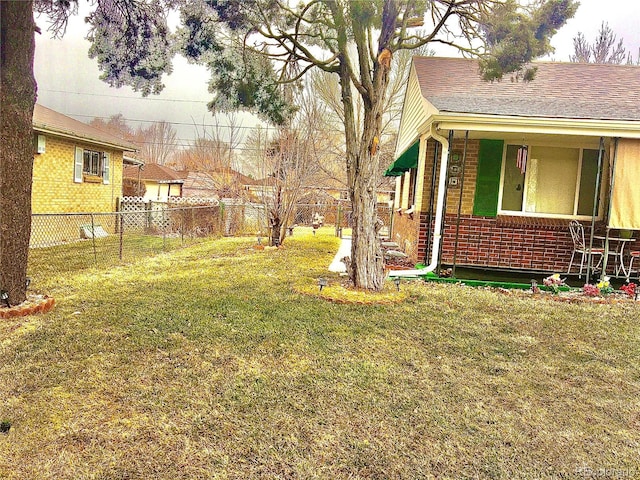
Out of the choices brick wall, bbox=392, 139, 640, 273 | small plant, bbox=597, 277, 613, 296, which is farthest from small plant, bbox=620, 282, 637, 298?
brick wall, bbox=392, 139, 640, 273

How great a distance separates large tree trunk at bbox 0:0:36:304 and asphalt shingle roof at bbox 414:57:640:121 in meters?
4.89

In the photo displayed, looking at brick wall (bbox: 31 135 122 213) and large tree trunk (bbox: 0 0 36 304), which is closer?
large tree trunk (bbox: 0 0 36 304)

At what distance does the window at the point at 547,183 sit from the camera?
7.28 m

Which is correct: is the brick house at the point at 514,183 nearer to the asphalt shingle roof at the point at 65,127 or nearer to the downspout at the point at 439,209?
the downspout at the point at 439,209

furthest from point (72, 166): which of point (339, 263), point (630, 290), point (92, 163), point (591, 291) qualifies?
point (630, 290)

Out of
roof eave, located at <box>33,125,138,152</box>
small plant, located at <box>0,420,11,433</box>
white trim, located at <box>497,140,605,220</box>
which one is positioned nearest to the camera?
small plant, located at <box>0,420,11,433</box>

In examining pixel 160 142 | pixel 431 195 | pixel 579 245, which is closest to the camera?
pixel 579 245

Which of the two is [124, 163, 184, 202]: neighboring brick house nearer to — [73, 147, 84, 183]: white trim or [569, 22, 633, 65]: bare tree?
[73, 147, 84, 183]: white trim

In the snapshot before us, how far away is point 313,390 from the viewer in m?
2.89

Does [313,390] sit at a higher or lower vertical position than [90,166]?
lower

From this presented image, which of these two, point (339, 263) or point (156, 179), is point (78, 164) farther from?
point (156, 179)

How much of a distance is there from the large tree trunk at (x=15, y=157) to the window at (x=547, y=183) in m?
6.71

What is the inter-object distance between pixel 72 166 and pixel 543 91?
12.0 meters

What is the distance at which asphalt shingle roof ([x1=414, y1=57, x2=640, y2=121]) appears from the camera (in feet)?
20.9
